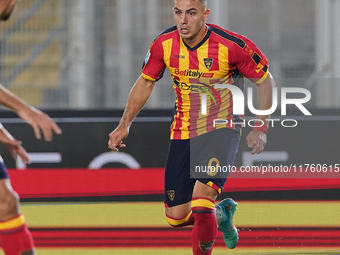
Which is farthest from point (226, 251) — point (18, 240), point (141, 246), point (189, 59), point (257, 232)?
point (18, 240)

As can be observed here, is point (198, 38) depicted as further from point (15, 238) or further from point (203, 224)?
point (15, 238)

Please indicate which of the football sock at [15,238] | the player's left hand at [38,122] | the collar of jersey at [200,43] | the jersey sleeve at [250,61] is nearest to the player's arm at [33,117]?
the player's left hand at [38,122]

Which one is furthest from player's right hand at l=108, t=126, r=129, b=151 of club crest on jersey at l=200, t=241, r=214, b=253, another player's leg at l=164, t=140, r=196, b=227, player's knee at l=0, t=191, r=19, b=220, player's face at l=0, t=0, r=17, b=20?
player's face at l=0, t=0, r=17, b=20

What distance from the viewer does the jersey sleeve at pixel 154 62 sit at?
4.39 m

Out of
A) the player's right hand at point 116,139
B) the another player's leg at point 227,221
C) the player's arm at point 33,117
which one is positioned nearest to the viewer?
the player's arm at point 33,117

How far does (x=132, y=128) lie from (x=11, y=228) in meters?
2.63

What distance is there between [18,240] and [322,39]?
455cm

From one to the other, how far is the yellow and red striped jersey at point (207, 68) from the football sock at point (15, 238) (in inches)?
64.7

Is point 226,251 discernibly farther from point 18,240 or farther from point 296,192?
point 18,240

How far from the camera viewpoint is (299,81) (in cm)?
673

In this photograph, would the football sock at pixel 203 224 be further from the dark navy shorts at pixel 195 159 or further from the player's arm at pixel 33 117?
the player's arm at pixel 33 117

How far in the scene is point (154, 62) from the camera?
14.6ft

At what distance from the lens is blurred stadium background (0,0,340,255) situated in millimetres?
5270

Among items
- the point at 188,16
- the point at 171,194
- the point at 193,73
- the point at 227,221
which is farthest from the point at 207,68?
the point at 227,221
